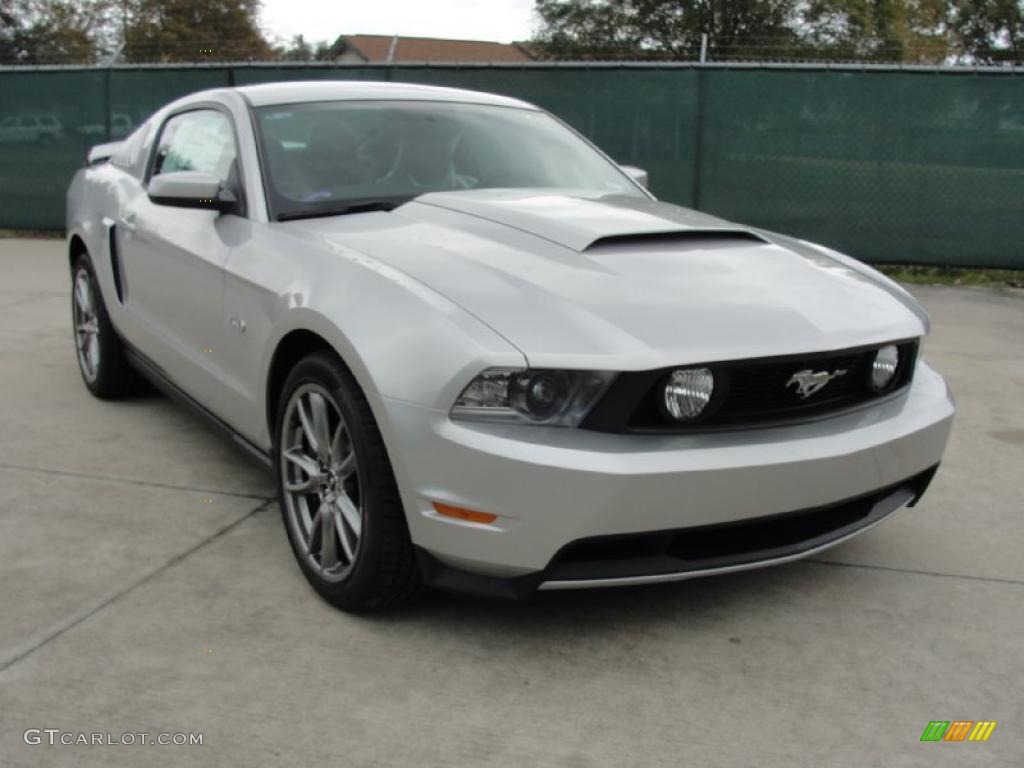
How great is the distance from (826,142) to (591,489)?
7928mm

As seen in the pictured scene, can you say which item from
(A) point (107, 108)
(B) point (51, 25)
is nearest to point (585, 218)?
(A) point (107, 108)

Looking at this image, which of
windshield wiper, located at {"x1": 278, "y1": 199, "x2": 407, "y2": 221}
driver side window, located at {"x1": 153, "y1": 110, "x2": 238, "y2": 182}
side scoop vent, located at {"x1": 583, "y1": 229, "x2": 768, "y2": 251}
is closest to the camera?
side scoop vent, located at {"x1": 583, "y1": 229, "x2": 768, "y2": 251}

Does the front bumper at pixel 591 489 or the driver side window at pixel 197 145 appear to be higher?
the driver side window at pixel 197 145

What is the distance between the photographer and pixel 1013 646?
9.57 ft

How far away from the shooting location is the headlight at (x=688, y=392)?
264cm

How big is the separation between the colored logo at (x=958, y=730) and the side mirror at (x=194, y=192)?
2.65m

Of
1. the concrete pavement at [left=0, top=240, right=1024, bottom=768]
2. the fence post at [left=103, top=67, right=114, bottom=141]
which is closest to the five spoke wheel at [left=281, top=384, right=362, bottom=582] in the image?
the concrete pavement at [left=0, top=240, right=1024, bottom=768]

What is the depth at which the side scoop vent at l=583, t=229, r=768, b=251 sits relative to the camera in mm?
3203

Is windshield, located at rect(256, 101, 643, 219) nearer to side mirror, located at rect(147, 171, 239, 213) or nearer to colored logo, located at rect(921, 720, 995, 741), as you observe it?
side mirror, located at rect(147, 171, 239, 213)

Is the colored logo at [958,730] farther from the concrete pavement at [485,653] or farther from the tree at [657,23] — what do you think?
the tree at [657,23]

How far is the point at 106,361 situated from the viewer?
519 cm

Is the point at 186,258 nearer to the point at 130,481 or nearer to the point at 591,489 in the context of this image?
the point at 130,481

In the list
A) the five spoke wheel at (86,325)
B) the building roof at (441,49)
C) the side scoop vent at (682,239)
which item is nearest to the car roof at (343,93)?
the side scoop vent at (682,239)

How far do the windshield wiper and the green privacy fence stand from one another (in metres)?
6.75
